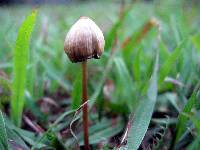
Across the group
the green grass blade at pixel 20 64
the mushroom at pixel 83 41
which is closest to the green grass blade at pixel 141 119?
the mushroom at pixel 83 41

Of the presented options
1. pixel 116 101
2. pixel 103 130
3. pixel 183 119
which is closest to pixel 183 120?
pixel 183 119

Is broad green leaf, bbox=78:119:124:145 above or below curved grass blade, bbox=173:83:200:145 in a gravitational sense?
below

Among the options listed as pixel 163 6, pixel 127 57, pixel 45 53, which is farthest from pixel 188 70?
pixel 163 6

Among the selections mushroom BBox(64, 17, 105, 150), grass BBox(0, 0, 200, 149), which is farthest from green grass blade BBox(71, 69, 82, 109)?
mushroom BBox(64, 17, 105, 150)

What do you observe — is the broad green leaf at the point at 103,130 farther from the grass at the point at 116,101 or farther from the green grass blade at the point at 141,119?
the green grass blade at the point at 141,119

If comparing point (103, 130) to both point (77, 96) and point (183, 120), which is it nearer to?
point (77, 96)

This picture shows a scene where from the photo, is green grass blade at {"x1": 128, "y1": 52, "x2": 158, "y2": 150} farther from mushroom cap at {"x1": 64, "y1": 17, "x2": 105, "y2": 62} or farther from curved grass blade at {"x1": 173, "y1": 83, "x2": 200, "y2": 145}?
mushroom cap at {"x1": 64, "y1": 17, "x2": 105, "y2": 62}
